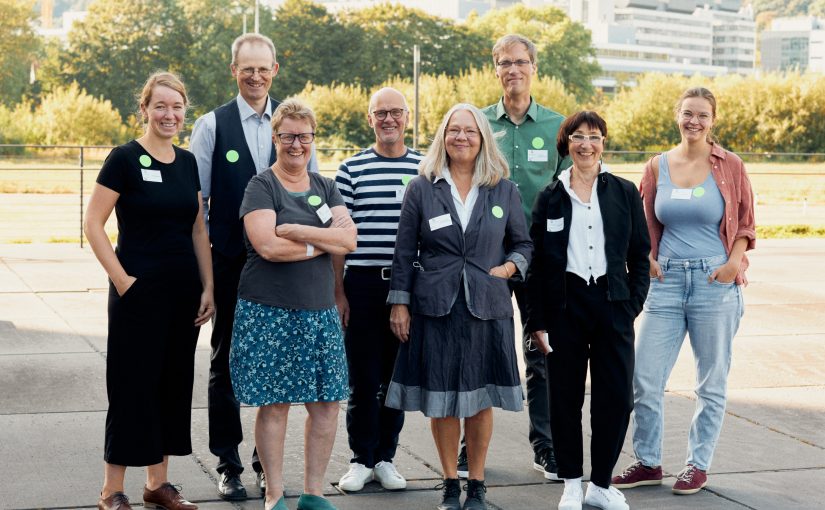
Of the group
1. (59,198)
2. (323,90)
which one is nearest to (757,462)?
(59,198)

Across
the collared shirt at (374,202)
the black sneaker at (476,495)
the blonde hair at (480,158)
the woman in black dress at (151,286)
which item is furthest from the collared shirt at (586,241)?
the woman in black dress at (151,286)

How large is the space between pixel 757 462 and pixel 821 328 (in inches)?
186

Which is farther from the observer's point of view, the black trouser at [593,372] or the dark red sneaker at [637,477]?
the dark red sneaker at [637,477]

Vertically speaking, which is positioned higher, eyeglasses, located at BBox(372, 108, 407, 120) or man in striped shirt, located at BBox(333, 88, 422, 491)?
eyeglasses, located at BBox(372, 108, 407, 120)

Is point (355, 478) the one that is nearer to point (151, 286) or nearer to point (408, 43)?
point (151, 286)

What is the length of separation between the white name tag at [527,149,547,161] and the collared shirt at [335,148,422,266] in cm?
77

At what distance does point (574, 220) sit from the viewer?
499 centimetres

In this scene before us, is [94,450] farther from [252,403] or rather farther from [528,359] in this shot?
[528,359]

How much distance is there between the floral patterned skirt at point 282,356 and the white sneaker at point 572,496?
117 centimetres

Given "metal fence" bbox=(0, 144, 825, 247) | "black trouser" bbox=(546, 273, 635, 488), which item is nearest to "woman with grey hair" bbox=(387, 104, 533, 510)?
"black trouser" bbox=(546, 273, 635, 488)

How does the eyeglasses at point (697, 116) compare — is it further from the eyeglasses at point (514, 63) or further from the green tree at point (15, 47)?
the green tree at point (15, 47)

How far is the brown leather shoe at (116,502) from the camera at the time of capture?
4.72 m

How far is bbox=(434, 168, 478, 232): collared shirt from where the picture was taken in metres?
4.89

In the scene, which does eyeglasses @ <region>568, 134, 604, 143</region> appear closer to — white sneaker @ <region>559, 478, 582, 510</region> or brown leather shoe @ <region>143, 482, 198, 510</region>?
white sneaker @ <region>559, 478, 582, 510</region>
